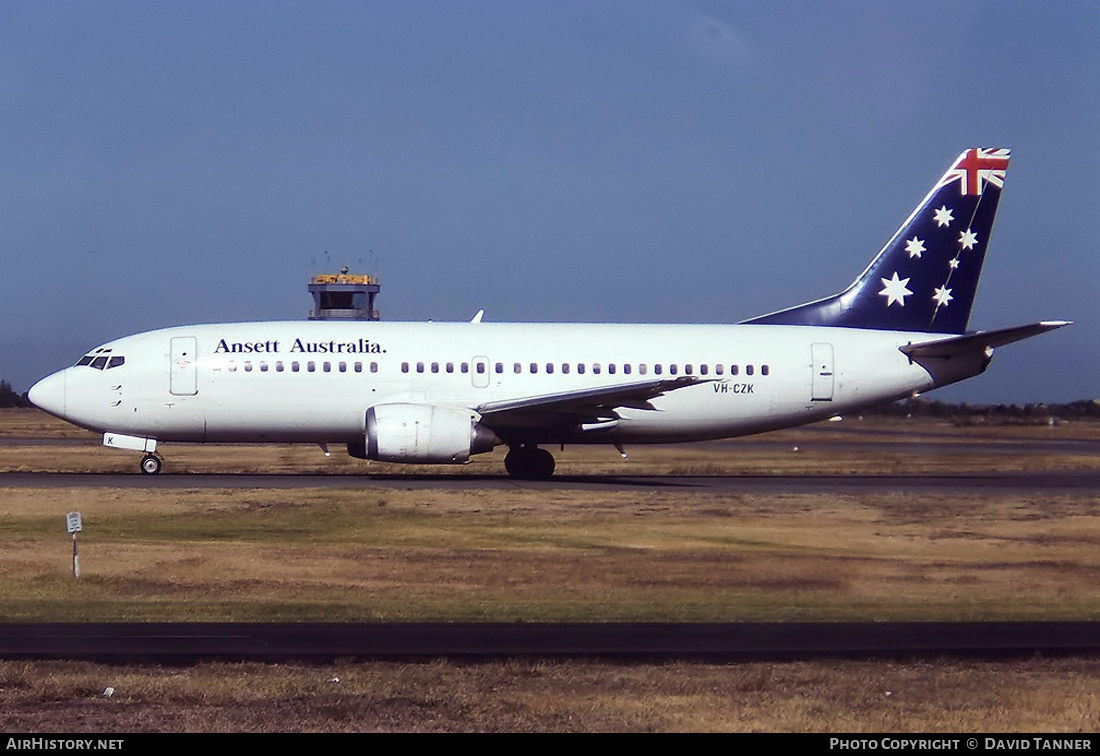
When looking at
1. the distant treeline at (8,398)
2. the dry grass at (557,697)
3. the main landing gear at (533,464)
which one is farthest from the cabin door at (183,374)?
the distant treeline at (8,398)

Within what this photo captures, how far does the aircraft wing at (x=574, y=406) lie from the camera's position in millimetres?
33406

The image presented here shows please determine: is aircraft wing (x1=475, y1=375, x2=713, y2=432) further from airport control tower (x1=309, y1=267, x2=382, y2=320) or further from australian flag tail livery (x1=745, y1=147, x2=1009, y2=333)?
airport control tower (x1=309, y1=267, x2=382, y2=320)

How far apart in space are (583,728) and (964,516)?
18354mm

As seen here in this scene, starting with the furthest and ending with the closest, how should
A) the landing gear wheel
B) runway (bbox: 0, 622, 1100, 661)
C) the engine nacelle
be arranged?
the landing gear wheel < the engine nacelle < runway (bbox: 0, 622, 1100, 661)

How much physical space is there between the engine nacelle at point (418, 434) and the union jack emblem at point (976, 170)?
1526cm

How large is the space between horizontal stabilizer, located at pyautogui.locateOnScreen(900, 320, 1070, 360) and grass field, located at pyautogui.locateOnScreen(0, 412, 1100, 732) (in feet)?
14.8

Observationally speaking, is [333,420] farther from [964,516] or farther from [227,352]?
[964,516]

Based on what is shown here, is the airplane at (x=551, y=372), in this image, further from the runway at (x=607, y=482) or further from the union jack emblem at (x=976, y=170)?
the runway at (x=607, y=482)

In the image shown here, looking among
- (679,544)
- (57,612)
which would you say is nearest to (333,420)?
(679,544)

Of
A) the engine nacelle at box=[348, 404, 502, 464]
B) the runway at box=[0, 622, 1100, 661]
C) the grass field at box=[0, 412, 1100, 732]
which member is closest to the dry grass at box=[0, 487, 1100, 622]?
the grass field at box=[0, 412, 1100, 732]

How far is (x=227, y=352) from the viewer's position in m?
33.7

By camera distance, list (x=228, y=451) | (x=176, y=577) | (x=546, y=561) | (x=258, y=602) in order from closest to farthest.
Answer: (x=258, y=602), (x=176, y=577), (x=546, y=561), (x=228, y=451)

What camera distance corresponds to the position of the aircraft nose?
110 ft

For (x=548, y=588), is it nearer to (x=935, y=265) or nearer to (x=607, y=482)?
(x=607, y=482)
